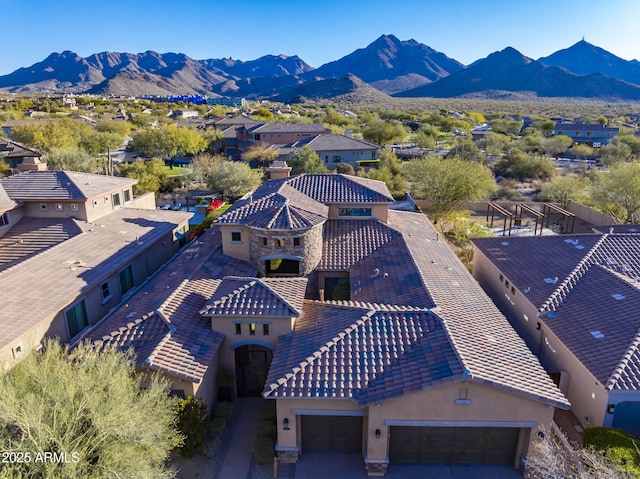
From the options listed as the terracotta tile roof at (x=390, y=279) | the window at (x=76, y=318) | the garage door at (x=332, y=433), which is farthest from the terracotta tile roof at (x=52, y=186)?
the garage door at (x=332, y=433)

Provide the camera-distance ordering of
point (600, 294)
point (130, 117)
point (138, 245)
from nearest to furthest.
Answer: point (600, 294) < point (138, 245) < point (130, 117)

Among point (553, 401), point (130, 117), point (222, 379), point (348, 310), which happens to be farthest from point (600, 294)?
point (130, 117)

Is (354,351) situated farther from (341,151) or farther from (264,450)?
(341,151)

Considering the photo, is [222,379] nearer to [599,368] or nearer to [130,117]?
[599,368]

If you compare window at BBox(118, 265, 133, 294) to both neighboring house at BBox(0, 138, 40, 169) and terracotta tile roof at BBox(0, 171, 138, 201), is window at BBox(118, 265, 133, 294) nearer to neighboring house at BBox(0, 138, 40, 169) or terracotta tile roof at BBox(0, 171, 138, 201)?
terracotta tile roof at BBox(0, 171, 138, 201)

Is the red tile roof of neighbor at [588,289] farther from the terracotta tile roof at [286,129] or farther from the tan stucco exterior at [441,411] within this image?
the terracotta tile roof at [286,129]
